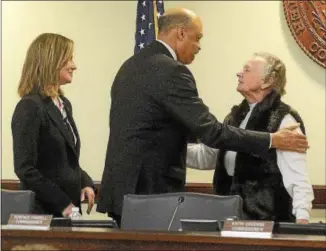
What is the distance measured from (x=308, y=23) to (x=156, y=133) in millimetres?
2563

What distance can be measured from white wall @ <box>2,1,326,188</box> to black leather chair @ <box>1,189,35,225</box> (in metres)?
2.70

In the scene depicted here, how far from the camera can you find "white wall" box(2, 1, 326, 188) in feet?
17.0

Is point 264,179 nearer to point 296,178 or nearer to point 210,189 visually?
point 296,178

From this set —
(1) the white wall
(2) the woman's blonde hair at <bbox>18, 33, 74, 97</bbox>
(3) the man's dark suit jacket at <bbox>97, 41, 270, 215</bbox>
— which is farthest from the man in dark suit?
(1) the white wall

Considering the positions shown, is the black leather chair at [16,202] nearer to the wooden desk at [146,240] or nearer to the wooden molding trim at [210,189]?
the wooden desk at [146,240]

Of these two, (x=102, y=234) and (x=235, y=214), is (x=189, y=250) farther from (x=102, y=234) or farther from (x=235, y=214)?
(x=235, y=214)

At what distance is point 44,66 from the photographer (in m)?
3.31

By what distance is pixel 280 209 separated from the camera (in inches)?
129

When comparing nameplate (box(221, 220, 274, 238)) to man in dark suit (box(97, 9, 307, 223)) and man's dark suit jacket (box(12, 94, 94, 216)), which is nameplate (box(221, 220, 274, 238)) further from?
man's dark suit jacket (box(12, 94, 94, 216))

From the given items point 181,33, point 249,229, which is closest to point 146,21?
point 181,33

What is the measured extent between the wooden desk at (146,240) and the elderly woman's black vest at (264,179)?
1.25m

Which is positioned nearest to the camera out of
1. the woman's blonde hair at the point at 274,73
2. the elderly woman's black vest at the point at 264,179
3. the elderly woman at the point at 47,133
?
the elderly woman at the point at 47,133

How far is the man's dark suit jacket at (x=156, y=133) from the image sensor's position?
9.94 ft

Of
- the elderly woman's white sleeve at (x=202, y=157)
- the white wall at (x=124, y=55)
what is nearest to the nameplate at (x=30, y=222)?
the elderly woman's white sleeve at (x=202, y=157)
